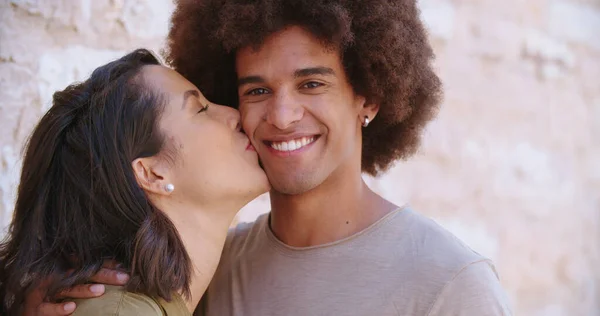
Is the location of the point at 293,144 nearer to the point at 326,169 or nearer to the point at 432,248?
the point at 326,169

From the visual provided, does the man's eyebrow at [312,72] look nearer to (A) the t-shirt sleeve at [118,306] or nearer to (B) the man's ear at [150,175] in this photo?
(B) the man's ear at [150,175]

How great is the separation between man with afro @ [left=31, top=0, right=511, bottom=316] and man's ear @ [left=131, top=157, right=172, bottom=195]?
0.39 m

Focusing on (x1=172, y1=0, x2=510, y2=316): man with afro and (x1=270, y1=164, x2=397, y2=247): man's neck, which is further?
(x1=270, y1=164, x2=397, y2=247): man's neck

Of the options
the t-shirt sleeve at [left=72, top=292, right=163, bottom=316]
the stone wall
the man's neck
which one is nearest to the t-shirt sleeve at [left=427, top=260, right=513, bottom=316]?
the man's neck

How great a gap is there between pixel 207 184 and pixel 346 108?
582 mm

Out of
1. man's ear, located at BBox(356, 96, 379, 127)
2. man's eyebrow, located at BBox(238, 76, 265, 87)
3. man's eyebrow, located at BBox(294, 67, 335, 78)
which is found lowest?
man's ear, located at BBox(356, 96, 379, 127)

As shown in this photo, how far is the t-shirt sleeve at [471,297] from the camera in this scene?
8.86 ft

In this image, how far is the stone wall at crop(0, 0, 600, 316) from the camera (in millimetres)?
5230

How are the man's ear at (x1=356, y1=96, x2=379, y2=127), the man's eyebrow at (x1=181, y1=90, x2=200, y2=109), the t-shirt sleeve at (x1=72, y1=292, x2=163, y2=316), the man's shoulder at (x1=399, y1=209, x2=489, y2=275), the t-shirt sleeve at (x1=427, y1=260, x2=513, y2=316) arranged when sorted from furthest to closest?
the man's ear at (x1=356, y1=96, x2=379, y2=127)
the man's eyebrow at (x1=181, y1=90, x2=200, y2=109)
the man's shoulder at (x1=399, y1=209, x2=489, y2=275)
the t-shirt sleeve at (x1=427, y1=260, x2=513, y2=316)
the t-shirt sleeve at (x1=72, y1=292, x2=163, y2=316)

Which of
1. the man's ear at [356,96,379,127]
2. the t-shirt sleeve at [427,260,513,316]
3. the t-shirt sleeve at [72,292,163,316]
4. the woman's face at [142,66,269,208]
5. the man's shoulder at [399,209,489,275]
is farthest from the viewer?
the man's ear at [356,96,379,127]

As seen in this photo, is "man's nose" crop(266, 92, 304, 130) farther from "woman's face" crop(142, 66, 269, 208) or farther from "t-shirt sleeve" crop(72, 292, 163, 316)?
"t-shirt sleeve" crop(72, 292, 163, 316)

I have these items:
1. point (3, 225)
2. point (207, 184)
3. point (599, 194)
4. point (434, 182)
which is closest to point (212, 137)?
point (207, 184)

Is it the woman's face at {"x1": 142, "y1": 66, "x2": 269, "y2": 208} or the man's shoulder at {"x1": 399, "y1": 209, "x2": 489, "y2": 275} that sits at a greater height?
the woman's face at {"x1": 142, "y1": 66, "x2": 269, "y2": 208}

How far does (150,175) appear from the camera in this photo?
2.91 m
